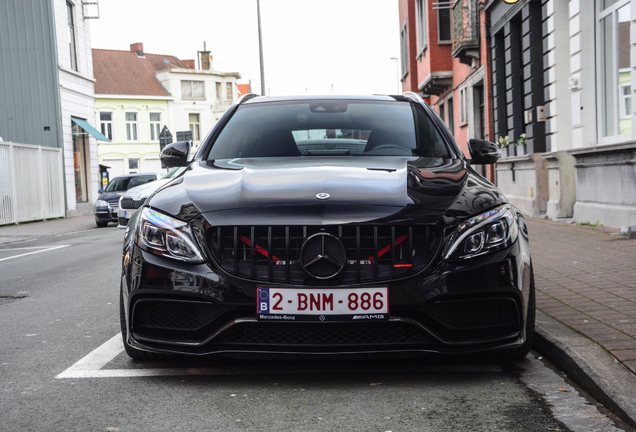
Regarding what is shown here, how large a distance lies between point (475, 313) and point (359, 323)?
54cm

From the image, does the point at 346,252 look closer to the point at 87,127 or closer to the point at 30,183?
the point at 30,183

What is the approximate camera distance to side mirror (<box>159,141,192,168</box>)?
199 inches

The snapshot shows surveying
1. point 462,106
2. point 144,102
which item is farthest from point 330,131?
point 144,102

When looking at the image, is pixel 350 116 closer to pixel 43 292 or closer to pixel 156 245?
pixel 156 245

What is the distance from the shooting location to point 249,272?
3.47m

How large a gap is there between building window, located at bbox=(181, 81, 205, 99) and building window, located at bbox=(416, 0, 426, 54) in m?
37.3

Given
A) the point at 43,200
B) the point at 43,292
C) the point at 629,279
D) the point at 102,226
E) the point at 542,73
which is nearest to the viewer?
the point at 629,279

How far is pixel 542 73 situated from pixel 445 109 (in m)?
13.3

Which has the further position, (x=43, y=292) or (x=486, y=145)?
(x=43, y=292)

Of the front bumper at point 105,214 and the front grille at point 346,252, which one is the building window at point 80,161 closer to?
the front bumper at point 105,214

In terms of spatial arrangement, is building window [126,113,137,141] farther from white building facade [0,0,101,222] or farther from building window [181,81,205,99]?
white building facade [0,0,101,222]

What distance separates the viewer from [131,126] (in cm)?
6031

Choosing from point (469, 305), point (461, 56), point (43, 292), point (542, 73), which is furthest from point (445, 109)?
point (469, 305)

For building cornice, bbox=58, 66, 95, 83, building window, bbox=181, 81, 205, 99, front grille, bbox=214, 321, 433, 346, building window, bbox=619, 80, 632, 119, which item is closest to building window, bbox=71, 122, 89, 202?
building cornice, bbox=58, 66, 95, 83
